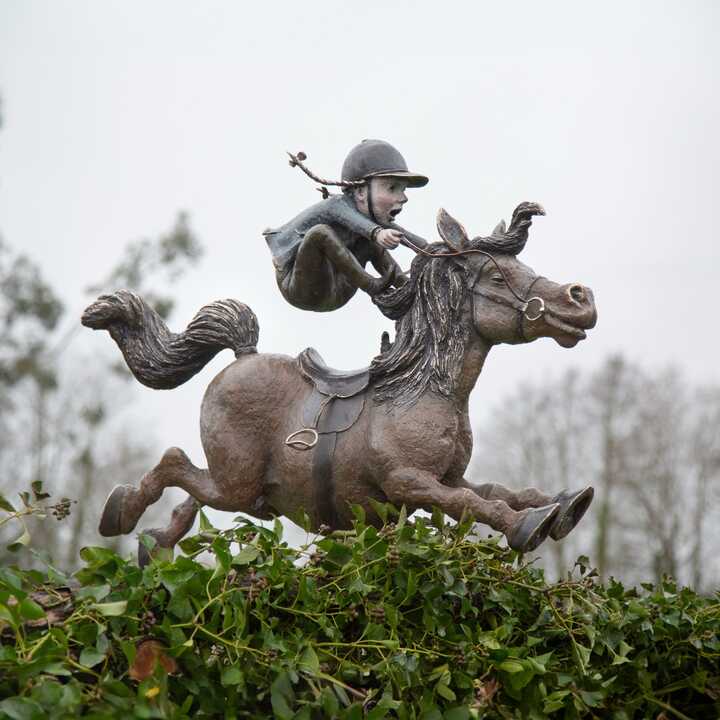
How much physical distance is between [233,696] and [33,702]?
0.56m

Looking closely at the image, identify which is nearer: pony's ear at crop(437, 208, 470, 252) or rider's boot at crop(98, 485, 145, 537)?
pony's ear at crop(437, 208, 470, 252)

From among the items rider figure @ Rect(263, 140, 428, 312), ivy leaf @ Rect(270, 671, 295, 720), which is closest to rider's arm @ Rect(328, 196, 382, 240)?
rider figure @ Rect(263, 140, 428, 312)

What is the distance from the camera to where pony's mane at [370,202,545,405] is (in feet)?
12.6

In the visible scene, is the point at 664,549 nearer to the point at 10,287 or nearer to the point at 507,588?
the point at 10,287

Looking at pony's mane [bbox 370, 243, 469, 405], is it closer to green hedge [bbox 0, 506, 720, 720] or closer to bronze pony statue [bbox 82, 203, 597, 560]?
bronze pony statue [bbox 82, 203, 597, 560]

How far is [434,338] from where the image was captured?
12.7 ft

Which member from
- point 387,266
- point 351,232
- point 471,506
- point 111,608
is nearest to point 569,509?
point 471,506

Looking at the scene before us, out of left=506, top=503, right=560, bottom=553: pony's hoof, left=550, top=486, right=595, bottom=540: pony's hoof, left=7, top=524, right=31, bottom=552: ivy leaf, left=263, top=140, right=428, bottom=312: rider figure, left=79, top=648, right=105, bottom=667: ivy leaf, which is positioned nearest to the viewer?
left=79, top=648, right=105, bottom=667: ivy leaf

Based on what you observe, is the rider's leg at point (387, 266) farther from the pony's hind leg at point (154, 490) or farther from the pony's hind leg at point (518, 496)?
the pony's hind leg at point (154, 490)

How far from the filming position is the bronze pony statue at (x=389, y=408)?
3752 mm

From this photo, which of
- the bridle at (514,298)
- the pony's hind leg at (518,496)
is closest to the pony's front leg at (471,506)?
the pony's hind leg at (518,496)

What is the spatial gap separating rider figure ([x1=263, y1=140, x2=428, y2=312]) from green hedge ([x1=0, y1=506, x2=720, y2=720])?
3.93 ft

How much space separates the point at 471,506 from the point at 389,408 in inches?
19.5

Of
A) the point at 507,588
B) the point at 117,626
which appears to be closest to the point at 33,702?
the point at 117,626
